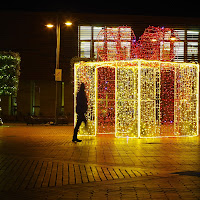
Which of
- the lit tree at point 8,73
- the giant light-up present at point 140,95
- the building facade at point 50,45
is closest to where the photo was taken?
the giant light-up present at point 140,95

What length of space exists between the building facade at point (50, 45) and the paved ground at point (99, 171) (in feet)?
59.4

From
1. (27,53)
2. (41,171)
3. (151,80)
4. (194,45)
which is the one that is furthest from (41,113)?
(41,171)

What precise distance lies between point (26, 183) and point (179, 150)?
631 cm

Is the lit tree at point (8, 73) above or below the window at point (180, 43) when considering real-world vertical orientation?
below

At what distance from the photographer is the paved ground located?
7535mm

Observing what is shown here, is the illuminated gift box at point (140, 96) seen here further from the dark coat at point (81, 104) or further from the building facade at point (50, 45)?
the building facade at point (50, 45)

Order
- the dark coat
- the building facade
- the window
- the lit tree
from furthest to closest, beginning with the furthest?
1. the window
2. the building facade
3. the lit tree
4. the dark coat

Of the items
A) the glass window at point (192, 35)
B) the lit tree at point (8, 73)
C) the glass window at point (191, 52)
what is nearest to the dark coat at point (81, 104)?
the lit tree at point (8, 73)

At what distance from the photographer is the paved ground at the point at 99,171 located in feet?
24.7

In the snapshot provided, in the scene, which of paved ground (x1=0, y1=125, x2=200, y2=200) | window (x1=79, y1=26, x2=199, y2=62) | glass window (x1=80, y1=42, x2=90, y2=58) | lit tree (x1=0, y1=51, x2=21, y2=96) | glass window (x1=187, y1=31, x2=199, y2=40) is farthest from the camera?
glass window (x1=187, y1=31, x2=199, y2=40)

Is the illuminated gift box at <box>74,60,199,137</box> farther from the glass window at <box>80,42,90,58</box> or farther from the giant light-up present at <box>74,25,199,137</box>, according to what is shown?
the glass window at <box>80,42,90,58</box>

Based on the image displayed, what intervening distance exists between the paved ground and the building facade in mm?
18101

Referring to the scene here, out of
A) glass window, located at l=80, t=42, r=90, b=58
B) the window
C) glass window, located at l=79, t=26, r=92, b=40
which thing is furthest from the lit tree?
glass window, located at l=79, t=26, r=92, b=40

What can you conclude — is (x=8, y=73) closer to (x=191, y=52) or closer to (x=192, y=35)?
(x=191, y=52)
